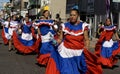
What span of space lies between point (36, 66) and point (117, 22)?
18702mm

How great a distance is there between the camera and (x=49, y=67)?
9.06 metres

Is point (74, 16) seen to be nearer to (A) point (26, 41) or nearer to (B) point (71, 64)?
(B) point (71, 64)

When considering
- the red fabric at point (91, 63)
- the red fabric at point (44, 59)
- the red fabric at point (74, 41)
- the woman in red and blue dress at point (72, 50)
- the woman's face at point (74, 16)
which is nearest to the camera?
the woman's face at point (74, 16)

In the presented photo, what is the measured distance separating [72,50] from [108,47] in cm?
561

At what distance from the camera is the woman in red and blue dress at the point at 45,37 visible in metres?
14.2

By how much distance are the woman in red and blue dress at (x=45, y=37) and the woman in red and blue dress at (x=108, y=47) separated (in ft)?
5.84

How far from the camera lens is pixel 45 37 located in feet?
47.3

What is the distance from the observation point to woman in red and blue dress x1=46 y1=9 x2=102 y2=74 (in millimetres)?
8984

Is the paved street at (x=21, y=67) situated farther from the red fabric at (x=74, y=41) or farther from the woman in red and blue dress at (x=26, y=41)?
the red fabric at (x=74, y=41)

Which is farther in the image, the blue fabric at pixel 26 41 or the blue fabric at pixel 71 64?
the blue fabric at pixel 26 41

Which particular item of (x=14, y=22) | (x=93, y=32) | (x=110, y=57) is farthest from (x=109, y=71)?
(x=93, y=32)

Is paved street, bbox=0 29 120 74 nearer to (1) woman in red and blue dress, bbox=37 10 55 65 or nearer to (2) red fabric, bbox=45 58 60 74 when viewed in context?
(1) woman in red and blue dress, bbox=37 10 55 65

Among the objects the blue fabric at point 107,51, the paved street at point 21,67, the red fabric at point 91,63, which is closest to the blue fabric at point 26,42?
the paved street at point 21,67

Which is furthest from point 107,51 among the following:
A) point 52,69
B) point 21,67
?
point 52,69
